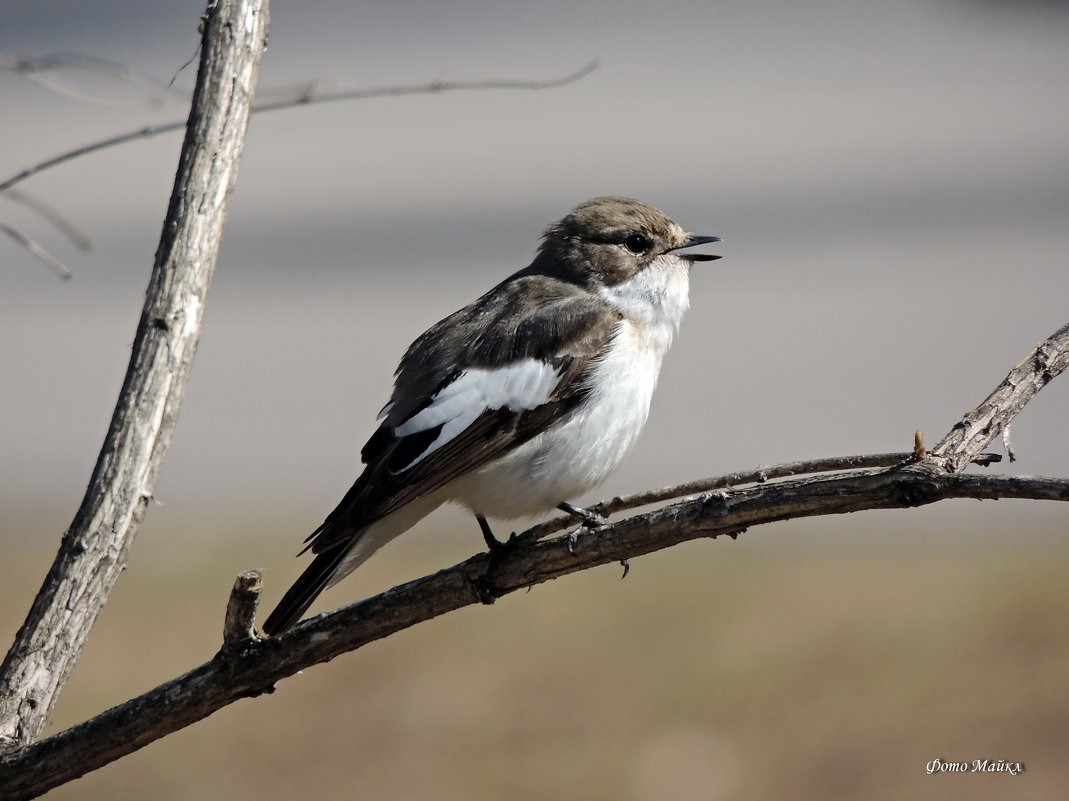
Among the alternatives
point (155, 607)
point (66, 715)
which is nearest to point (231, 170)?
point (66, 715)

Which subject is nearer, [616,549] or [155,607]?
[616,549]

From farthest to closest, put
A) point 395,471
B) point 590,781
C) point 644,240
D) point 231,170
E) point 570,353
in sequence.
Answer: point 590,781 < point 644,240 < point 570,353 < point 395,471 < point 231,170

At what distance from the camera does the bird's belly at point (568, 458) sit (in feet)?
14.4

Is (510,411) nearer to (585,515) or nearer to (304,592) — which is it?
(585,515)

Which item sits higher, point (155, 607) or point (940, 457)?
point (155, 607)

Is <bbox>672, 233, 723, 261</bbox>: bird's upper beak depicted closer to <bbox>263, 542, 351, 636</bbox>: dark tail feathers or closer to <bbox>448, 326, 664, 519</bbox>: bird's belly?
<bbox>448, 326, 664, 519</bbox>: bird's belly

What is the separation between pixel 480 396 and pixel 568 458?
0.36m

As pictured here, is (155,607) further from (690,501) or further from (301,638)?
(690,501)

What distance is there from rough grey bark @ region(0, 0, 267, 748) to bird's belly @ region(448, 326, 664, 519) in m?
1.33

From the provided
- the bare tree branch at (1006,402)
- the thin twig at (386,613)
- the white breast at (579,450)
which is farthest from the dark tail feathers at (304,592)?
the bare tree branch at (1006,402)

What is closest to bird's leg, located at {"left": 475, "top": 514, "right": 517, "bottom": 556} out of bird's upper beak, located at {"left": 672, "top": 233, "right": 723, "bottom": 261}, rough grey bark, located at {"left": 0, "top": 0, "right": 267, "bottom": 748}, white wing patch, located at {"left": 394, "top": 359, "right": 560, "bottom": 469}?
white wing patch, located at {"left": 394, "top": 359, "right": 560, "bottom": 469}

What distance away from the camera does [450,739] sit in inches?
242

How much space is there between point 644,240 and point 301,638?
2.48m

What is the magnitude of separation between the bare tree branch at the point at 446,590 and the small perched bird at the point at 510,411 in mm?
610
